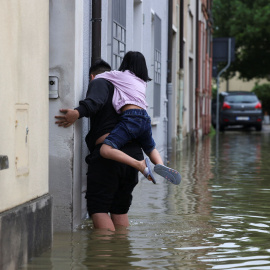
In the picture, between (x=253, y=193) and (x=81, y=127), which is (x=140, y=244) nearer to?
(x=81, y=127)

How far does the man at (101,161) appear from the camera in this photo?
7.31 m

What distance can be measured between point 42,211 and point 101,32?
310 cm

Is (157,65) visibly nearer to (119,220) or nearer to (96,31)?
(96,31)

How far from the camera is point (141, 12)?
13.2 m

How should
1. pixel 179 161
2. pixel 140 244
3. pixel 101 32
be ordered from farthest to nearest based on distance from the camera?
pixel 179 161
pixel 101 32
pixel 140 244

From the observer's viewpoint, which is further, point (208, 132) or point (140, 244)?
point (208, 132)

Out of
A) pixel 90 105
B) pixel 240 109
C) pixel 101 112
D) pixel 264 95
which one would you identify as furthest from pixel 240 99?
pixel 90 105

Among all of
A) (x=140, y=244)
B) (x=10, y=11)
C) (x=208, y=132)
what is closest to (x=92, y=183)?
(x=140, y=244)

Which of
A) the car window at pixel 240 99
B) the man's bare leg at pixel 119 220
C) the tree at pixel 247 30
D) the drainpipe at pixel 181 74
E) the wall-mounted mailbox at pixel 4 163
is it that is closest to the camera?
the wall-mounted mailbox at pixel 4 163

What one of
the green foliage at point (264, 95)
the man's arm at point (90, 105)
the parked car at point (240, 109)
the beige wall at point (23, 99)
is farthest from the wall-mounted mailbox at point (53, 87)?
the green foliage at point (264, 95)

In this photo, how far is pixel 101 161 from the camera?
290 inches

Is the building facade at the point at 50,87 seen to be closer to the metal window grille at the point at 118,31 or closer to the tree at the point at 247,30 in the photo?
the metal window grille at the point at 118,31

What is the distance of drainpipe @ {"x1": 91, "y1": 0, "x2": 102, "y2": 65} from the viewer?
8.59m

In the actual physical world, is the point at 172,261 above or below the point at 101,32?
below
